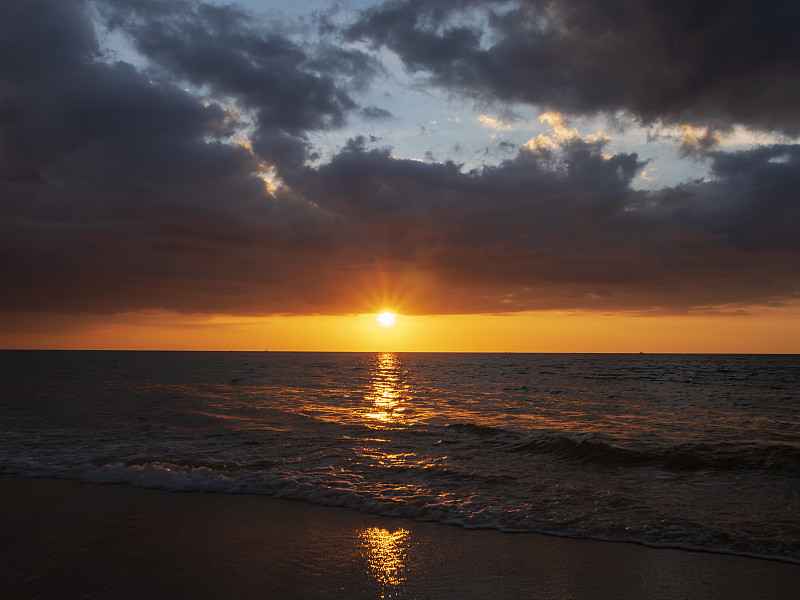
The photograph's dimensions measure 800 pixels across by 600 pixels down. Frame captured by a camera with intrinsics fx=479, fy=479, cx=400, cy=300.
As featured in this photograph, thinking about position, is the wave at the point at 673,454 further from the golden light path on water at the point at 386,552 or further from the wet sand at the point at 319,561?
the golden light path on water at the point at 386,552

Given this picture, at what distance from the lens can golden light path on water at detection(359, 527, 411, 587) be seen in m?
5.79

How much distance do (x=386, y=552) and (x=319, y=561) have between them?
0.93m

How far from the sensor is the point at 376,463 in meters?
12.4

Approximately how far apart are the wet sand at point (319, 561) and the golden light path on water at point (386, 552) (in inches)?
0.9

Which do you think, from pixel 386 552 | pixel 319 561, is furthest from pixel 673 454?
pixel 319 561

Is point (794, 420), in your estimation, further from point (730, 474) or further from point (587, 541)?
point (587, 541)

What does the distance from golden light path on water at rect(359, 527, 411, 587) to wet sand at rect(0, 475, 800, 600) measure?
0.02 meters

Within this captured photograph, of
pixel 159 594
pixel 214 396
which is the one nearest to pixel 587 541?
pixel 159 594

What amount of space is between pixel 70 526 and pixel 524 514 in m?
7.37

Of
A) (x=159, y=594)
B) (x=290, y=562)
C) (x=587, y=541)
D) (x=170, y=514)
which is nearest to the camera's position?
(x=159, y=594)

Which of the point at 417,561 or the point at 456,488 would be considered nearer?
the point at 417,561

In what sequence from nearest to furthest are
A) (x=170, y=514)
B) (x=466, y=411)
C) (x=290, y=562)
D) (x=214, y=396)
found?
1. (x=290, y=562)
2. (x=170, y=514)
3. (x=466, y=411)
4. (x=214, y=396)

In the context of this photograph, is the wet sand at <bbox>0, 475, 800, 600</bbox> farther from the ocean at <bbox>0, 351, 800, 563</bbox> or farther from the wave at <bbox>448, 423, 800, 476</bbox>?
the wave at <bbox>448, 423, 800, 476</bbox>

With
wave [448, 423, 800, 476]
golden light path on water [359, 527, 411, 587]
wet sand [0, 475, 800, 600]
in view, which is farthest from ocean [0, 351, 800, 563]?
golden light path on water [359, 527, 411, 587]
